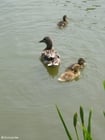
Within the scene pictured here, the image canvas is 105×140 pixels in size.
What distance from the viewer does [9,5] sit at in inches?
426

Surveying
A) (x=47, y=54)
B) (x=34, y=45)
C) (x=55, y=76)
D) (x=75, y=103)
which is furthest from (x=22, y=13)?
(x=75, y=103)

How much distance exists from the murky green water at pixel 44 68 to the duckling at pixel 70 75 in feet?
0.34

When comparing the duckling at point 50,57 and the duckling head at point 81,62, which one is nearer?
the duckling head at point 81,62

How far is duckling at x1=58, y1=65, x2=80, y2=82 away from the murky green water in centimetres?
10

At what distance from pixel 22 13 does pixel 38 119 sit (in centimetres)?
527

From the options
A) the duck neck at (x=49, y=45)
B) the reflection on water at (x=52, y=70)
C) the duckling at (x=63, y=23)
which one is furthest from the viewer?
the duckling at (x=63, y=23)

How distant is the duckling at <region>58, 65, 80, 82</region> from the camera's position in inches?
274

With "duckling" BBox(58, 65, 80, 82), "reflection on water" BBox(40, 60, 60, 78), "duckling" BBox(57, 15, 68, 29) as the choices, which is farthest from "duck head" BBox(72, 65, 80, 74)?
"duckling" BBox(57, 15, 68, 29)

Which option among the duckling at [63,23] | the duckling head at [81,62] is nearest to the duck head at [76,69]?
the duckling head at [81,62]

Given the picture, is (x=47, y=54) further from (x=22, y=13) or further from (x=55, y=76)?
(x=22, y=13)

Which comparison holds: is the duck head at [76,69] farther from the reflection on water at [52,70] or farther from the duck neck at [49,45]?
the duck neck at [49,45]

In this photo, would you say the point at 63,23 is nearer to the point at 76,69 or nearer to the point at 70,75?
the point at 76,69

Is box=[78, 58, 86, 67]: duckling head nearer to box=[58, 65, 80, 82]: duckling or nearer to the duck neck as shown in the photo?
box=[58, 65, 80, 82]: duckling

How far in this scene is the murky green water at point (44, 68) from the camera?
220 inches
